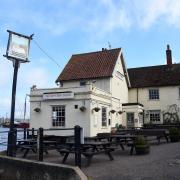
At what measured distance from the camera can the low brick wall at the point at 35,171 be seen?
857 centimetres

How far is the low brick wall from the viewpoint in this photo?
8.57 meters

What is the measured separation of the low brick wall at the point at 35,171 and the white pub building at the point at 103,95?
45.6 ft

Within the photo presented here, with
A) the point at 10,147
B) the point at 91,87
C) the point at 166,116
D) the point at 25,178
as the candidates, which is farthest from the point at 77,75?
the point at 25,178

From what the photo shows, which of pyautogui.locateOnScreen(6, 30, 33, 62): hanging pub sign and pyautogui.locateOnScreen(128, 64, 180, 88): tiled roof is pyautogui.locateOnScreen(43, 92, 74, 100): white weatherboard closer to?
pyautogui.locateOnScreen(6, 30, 33, 62): hanging pub sign

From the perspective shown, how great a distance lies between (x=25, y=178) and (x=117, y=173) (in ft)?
9.40

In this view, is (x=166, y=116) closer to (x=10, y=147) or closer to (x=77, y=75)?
(x=77, y=75)

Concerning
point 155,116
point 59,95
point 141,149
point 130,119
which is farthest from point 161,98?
point 141,149

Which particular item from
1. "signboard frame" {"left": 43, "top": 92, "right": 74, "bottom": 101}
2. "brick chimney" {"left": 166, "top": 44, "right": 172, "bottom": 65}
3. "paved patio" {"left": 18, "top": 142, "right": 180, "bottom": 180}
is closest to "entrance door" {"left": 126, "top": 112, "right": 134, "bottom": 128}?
"brick chimney" {"left": 166, "top": 44, "right": 172, "bottom": 65}

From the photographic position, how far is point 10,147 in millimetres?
12469

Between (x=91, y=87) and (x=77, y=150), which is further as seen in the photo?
(x=91, y=87)

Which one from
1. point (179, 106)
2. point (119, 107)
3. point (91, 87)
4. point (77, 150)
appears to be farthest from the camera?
point (179, 106)

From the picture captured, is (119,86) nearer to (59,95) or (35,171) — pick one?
(59,95)

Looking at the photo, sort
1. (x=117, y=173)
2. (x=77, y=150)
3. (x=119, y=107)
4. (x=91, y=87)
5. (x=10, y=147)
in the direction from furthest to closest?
1. (x=119, y=107)
2. (x=91, y=87)
3. (x=10, y=147)
4. (x=77, y=150)
5. (x=117, y=173)

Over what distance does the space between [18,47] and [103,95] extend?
14342 mm
